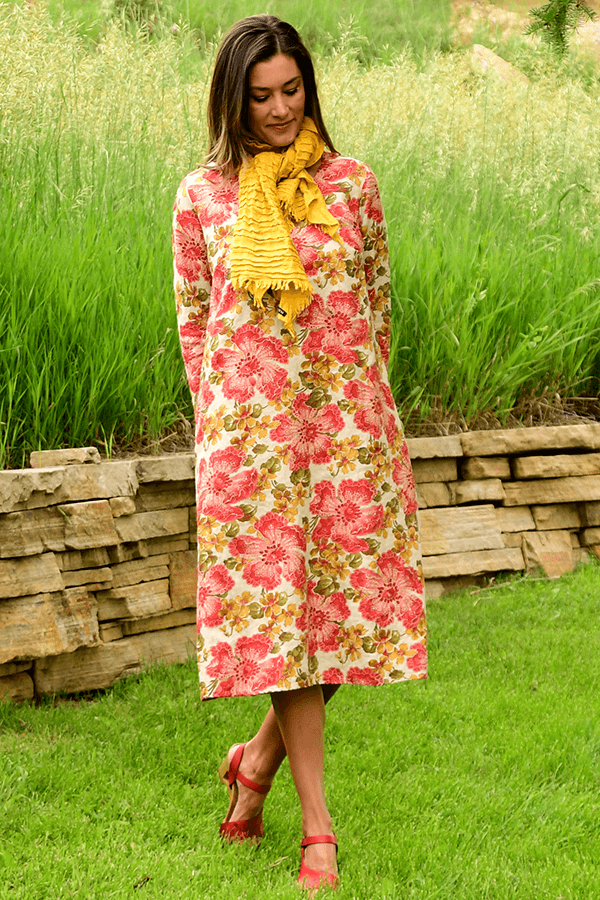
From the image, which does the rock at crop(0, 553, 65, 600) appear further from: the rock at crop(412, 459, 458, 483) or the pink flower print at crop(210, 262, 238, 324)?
the rock at crop(412, 459, 458, 483)

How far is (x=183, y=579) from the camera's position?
10.4 feet

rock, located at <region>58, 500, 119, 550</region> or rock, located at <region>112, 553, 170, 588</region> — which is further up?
rock, located at <region>58, 500, 119, 550</region>

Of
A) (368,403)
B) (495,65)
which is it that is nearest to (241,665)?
(368,403)

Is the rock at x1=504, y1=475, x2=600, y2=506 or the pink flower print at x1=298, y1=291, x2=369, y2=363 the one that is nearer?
the pink flower print at x1=298, y1=291, x2=369, y2=363

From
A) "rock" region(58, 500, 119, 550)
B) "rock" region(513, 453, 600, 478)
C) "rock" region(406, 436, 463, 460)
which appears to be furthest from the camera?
"rock" region(513, 453, 600, 478)

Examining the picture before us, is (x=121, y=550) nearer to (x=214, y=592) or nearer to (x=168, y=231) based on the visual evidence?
(x=214, y=592)

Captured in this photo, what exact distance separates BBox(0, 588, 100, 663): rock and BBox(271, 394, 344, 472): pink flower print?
3.91 ft

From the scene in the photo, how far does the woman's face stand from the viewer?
2004mm

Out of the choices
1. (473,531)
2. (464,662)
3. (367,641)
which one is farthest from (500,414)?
(367,641)

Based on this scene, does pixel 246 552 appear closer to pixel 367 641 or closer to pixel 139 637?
pixel 367 641

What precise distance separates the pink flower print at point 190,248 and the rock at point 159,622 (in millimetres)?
1403

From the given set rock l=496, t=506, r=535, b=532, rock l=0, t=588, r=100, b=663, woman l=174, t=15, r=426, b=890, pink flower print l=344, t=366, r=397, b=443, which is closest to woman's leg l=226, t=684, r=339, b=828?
woman l=174, t=15, r=426, b=890

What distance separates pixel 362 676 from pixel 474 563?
6.64 feet

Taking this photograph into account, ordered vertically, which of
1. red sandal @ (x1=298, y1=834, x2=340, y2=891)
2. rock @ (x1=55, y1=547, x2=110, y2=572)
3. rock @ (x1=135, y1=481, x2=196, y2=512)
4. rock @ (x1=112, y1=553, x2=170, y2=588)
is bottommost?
red sandal @ (x1=298, y1=834, x2=340, y2=891)
